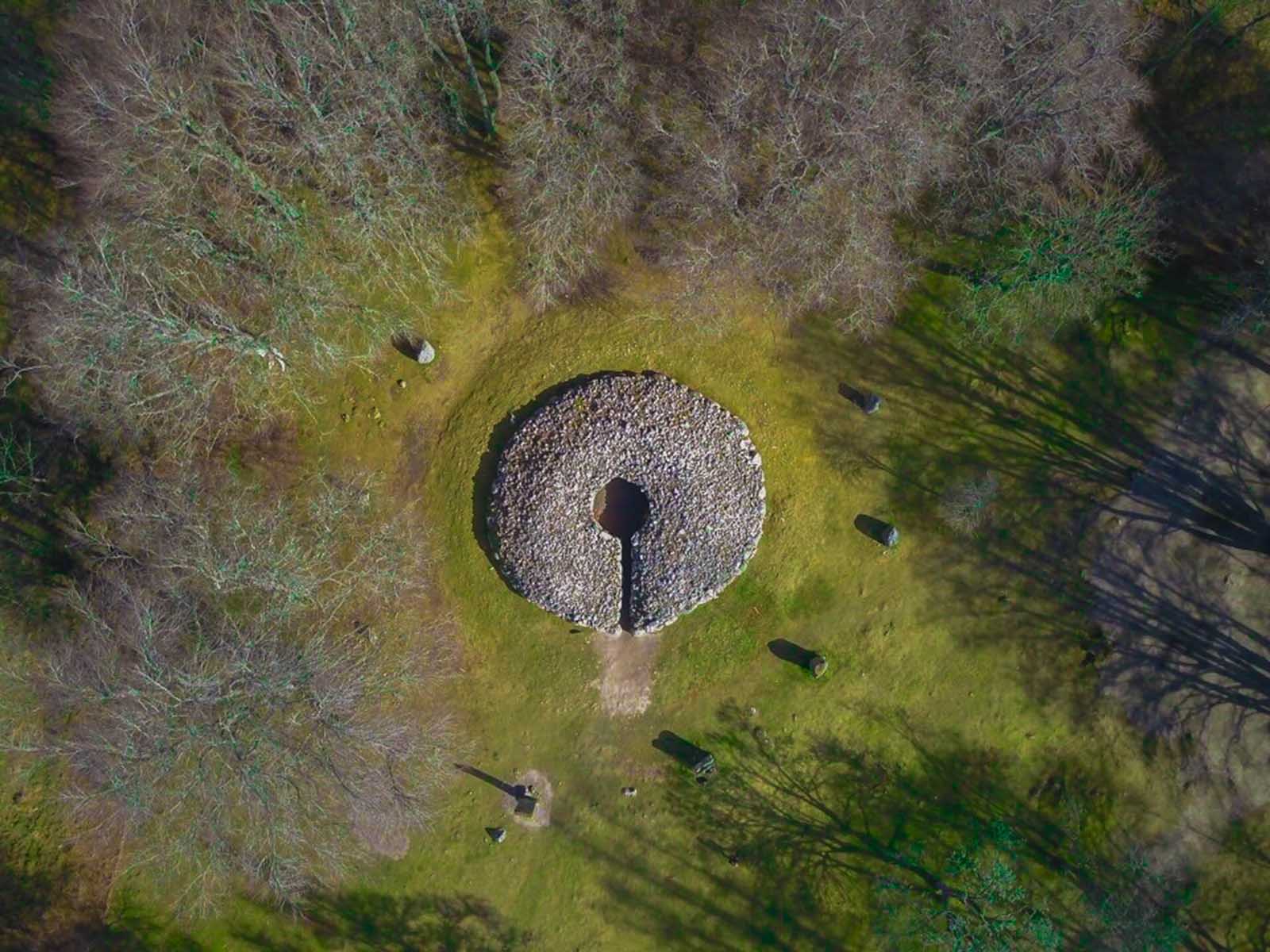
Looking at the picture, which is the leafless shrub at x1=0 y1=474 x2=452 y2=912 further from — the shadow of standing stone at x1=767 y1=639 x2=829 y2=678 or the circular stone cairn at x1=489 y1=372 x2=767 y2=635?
the shadow of standing stone at x1=767 y1=639 x2=829 y2=678

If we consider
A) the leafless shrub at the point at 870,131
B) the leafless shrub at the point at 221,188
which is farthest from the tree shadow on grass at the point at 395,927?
the leafless shrub at the point at 870,131

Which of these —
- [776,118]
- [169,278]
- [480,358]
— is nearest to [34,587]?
[169,278]

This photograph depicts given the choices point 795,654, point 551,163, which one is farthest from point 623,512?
point 551,163

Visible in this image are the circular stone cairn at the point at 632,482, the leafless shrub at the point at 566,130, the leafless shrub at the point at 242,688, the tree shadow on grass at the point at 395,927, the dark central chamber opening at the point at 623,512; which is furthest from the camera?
the dark central chamber opening at the point at 623,512

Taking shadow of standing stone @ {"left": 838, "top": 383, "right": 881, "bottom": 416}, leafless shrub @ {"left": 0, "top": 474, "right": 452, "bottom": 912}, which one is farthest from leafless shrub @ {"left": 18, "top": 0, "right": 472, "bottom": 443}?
shadow of standing stone @ {"left": 838, "top": 383, "right": 881, "bottom": 416}

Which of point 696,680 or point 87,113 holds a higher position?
point 87,113

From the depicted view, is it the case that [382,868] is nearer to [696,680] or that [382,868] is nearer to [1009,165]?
[696,680]

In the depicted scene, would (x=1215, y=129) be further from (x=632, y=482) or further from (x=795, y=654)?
(x=632, y=482)

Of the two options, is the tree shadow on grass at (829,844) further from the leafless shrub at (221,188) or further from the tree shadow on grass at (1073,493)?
the leafless shrub at (221,188)
